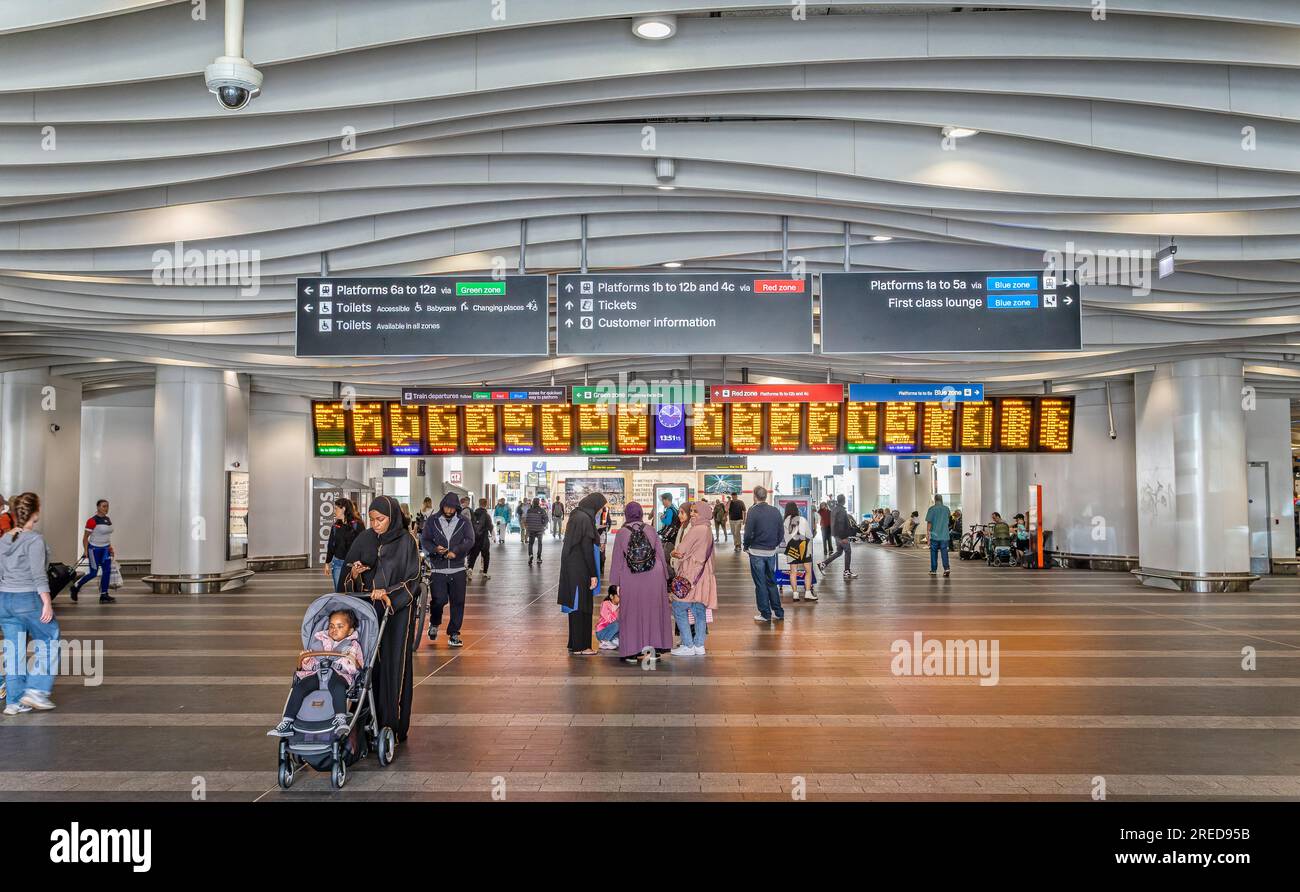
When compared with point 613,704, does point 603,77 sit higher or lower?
higher

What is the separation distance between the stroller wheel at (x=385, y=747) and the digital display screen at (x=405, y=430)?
39.3ft

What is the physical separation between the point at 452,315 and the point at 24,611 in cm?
442

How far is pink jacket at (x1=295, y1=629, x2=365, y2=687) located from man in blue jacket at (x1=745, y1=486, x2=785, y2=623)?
22.4 feet

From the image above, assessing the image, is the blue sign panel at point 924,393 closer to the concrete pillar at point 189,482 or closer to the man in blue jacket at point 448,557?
the man in blue jacket at point 448,557

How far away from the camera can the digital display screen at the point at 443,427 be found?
57.4 ft

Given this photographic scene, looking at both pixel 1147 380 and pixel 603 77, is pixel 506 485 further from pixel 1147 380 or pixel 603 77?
pixel 603 77

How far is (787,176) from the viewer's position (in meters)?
7.85

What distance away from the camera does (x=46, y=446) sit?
56.0ft

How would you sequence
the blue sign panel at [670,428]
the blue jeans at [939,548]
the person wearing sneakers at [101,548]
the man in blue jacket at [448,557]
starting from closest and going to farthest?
the man in blue jacket at [448,557] < the person wearing sneakers at [101,548] < the blue sign panel at [670,428] < the blue jeans at [939,548]

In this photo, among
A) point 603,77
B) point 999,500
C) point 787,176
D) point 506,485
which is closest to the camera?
point 603,77

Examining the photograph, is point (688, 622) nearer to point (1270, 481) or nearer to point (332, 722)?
point (332, 722)

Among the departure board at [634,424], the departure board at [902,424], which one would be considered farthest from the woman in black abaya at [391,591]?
the departure board at [902,424]

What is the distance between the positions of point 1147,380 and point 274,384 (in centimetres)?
1797
